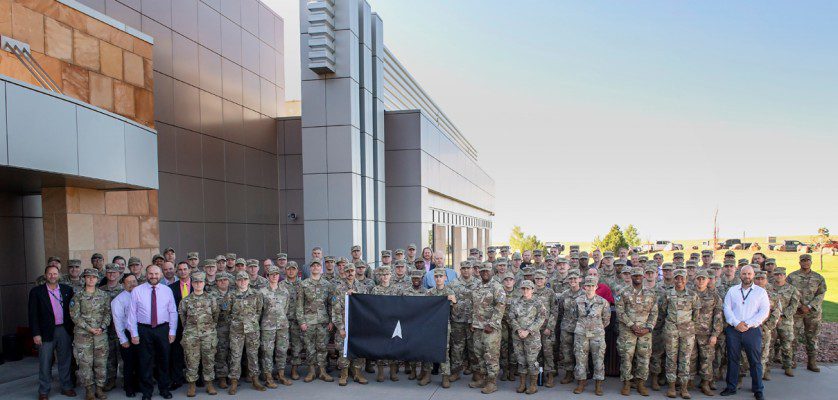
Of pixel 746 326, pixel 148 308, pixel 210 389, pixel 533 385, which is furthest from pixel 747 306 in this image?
pixel 148 308

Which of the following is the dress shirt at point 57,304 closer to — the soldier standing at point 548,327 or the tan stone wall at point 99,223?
the tan stone wall at point 99,223

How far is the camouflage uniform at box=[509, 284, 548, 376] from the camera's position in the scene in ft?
26.6

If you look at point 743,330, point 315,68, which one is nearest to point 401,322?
point 743,330

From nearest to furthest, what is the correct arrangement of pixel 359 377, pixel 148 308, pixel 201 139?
pixel 148 308
pixel 359 377
pixel 201 139

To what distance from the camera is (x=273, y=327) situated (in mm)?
8547

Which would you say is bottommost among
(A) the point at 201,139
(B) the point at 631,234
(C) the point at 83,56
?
(B) the point at 631,234

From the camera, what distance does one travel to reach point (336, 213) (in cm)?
1395

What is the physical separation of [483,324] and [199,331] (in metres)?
4.52

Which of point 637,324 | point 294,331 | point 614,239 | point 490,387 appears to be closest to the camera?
point 637,324

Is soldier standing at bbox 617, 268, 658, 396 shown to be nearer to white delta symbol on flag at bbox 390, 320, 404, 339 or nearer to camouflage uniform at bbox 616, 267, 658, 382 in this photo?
camouflage uniform at bbox 616, 267, 658, 382

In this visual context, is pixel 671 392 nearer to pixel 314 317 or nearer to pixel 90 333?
pixel 314 317

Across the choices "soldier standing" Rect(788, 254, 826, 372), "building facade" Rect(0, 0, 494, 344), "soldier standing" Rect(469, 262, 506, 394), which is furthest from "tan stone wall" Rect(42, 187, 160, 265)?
"soldier standing" Rect(788, 254, 826, 372)

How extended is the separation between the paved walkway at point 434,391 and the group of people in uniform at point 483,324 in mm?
174

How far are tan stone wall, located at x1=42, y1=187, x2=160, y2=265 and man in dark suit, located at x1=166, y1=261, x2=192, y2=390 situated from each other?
3396 millimetres
